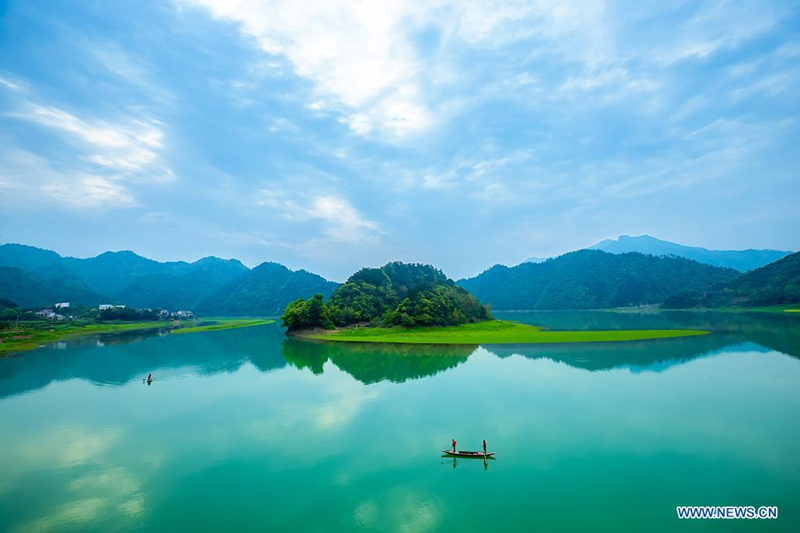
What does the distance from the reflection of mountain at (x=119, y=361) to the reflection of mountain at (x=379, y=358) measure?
347 centimetres

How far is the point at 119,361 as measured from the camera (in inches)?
1708

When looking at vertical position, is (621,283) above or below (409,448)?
above

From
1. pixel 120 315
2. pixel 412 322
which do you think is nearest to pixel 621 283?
pixel 412 322

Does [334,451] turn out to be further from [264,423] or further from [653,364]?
[653,364]

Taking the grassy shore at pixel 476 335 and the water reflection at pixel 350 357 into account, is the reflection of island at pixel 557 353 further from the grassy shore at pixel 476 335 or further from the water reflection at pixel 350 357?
the grassy shore at pixel 476 335

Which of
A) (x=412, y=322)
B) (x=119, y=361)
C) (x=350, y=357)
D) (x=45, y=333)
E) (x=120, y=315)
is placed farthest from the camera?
(x=120, y=315)

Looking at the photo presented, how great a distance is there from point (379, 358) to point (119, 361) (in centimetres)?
3058

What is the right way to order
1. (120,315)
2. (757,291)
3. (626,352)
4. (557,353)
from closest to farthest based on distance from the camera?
(626,352) < (557,353) < (757,291) < (120,315)

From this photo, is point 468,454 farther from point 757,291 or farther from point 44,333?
point 757,291

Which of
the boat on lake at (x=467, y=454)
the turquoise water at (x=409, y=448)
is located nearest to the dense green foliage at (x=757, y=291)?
the turquoise water at (x=409, y=448)

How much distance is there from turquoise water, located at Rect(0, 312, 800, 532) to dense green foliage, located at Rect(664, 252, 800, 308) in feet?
293

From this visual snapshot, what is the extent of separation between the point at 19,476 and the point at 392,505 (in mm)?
14431

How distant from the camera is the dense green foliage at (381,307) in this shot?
2675 inches

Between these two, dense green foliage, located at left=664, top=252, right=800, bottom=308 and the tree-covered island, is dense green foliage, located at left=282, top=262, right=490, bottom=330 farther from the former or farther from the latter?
dense green foliage, located at left=664, top=252, right=800, bottom=308
